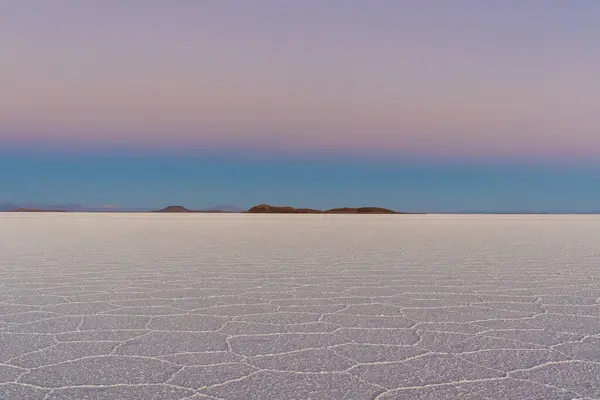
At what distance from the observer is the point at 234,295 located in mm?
2771

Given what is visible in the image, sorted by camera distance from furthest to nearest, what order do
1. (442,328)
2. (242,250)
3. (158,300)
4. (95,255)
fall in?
(242,250)
(95,255)
(158,300)
(442,328)

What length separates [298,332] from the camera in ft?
6.54

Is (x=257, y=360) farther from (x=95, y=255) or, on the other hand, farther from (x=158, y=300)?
(x=95, y=255)

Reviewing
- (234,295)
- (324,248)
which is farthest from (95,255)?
(234,295)

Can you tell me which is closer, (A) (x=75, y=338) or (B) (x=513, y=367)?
(B) (x=513, y=367)

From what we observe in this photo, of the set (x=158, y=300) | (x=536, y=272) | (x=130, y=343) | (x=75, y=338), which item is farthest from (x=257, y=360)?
(x=536, y=272)

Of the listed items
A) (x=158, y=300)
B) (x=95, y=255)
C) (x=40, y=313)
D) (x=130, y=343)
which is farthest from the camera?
(x=95, y=255)

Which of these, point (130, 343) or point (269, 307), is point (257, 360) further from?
point (269, 307)

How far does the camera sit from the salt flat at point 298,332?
4.66 ft

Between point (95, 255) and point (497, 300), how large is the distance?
3497 millimetres

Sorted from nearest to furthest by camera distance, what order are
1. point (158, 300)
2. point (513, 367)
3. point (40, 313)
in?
point (513, 367) → point (40, 313) → point (158, 300)

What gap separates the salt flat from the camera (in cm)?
142

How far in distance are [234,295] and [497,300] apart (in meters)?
1.24

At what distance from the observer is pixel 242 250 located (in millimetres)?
5445
